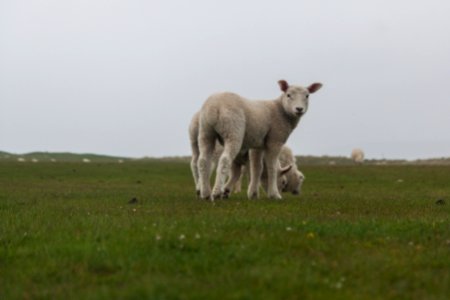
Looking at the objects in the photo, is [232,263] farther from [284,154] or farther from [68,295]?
[284,154]

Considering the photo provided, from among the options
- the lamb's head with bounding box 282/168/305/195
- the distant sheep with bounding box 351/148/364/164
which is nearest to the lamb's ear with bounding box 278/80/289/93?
the lamb's head with bounding box 282/168/305/195

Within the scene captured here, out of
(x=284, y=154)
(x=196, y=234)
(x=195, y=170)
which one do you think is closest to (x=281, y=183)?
(x=284, y=154)

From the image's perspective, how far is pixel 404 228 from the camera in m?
9.70

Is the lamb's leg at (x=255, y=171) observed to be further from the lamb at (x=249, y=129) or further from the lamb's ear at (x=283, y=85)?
the lamb's ear at (x=283, y=85)

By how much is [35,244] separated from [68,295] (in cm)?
278

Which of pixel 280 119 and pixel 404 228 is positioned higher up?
pixel 280 119

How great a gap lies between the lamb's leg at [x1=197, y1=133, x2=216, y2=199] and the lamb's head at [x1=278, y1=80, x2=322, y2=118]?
230cm

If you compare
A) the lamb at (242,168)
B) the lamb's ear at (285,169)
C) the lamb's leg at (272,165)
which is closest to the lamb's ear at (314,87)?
the lamb's leg at (272,165)

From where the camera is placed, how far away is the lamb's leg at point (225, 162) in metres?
14.2

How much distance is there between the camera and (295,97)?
52.9 feet

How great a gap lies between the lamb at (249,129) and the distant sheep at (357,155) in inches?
2192

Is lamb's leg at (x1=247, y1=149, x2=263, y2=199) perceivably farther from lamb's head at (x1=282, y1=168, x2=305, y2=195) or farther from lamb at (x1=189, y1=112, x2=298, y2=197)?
lamb's head at (x1=282, y1=168, x2=305, y2=195)

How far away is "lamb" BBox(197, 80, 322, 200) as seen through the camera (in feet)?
47.7

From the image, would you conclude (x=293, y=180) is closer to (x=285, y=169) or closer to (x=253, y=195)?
(x=285, y=169)
